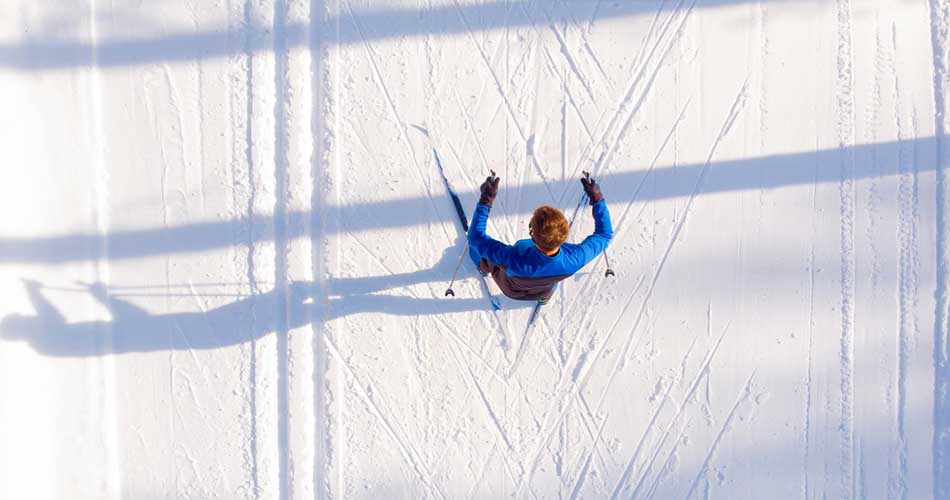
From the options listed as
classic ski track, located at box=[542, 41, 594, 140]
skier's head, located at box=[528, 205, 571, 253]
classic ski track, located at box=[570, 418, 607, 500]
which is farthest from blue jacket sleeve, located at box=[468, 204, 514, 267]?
classic ski track, located at box=[570, 418, 607, 500]

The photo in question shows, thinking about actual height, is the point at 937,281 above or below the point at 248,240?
below

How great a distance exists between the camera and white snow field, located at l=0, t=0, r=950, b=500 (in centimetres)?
359

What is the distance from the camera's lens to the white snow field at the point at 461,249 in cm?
359

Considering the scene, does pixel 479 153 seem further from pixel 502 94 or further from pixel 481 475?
pixel 481 475

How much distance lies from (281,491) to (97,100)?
7.92ft

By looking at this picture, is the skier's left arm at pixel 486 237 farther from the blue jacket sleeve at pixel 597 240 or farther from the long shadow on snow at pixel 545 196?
the long shadow on snow at pixel 545 196

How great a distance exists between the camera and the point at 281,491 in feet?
12.1

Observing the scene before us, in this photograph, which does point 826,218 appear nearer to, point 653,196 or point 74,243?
point 653,196

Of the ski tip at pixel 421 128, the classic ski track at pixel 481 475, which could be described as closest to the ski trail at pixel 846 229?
the classic ski track at pixel 481 475

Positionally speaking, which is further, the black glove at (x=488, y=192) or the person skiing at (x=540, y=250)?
the black glove at (x=488, y=192)

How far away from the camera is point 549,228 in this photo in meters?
2.64

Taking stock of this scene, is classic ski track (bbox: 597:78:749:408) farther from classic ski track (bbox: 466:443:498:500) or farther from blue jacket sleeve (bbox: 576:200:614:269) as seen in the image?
blue jacket sleeve (bbox: 576:200:614:269)

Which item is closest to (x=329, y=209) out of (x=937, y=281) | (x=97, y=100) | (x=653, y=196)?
(x=97, y=100)

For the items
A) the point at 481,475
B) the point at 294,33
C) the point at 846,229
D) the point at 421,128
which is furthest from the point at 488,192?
the point at 846,229
